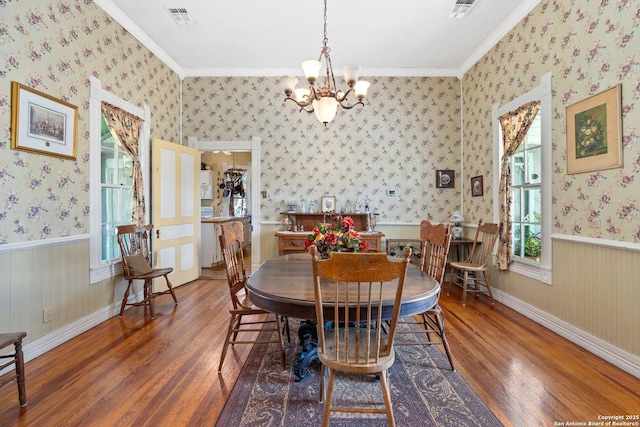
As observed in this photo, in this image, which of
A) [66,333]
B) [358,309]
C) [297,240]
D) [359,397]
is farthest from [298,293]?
[297,240]

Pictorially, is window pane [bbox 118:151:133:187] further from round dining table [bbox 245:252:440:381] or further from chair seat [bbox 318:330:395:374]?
chair seat [bbox 318:330:395:374]

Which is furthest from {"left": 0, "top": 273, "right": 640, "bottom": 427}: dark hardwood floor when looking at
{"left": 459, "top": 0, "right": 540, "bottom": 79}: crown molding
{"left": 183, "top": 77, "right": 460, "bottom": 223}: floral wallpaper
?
{"left": 459, "top": 0, "right": 540, "bottom": 79}: crown molding

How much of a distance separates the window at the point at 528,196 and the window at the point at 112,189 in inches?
182

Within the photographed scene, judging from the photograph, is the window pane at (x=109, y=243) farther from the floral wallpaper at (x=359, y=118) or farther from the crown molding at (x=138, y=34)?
the crown molding at (x=138, y=34)

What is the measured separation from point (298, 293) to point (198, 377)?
1.09 meters

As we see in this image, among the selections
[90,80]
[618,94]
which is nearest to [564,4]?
[618,94]

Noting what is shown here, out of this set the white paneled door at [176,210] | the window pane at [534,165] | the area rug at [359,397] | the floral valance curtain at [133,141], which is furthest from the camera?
the white paneled door at [176,210]

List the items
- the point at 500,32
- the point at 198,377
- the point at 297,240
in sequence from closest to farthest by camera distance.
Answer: the point at 198,377 → the point at 500,32 → the point at 297,240

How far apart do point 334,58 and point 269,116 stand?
1325 mm

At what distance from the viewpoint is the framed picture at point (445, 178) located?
15.9ft

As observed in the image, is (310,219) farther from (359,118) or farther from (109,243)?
(109,243)

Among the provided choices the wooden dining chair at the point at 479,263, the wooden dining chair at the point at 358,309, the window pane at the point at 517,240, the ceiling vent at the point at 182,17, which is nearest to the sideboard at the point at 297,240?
the wooden dining chair at the point at 479,263

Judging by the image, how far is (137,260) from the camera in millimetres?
3309

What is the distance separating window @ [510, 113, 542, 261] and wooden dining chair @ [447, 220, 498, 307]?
0.26 meters
